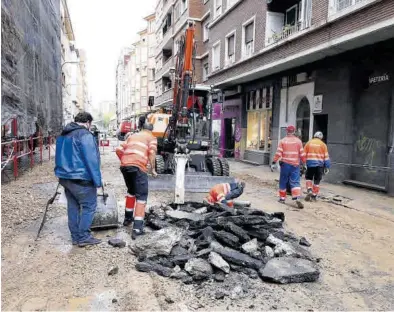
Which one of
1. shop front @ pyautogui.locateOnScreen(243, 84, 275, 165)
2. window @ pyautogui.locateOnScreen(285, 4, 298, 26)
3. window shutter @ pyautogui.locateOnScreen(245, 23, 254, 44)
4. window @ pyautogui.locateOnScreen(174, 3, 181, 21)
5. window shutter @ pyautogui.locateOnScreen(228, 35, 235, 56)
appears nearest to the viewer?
window @ pyautogui.locateOnScreen(285, 4, 298, 26)

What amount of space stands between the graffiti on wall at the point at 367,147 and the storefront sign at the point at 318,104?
6.17 feet

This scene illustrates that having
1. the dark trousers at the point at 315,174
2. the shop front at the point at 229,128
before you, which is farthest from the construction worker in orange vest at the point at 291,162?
the shop front at the point at 229,128

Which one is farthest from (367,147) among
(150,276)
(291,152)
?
(150,276)

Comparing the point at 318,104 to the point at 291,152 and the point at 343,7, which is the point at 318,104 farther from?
the point at 291,152

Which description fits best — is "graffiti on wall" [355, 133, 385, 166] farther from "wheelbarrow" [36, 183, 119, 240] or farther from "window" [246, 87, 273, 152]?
"wheelbarrow" [36, 183, 119, 240]

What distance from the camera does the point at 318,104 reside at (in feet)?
40.3

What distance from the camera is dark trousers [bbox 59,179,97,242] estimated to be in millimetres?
4582

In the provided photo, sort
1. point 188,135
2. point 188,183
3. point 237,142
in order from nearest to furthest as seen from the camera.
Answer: point 188,183 < point 188,135 < point 237,142

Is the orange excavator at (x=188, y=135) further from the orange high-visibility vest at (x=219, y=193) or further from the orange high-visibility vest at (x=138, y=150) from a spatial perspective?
the orange high-visibility vest at (x=138, y=150)

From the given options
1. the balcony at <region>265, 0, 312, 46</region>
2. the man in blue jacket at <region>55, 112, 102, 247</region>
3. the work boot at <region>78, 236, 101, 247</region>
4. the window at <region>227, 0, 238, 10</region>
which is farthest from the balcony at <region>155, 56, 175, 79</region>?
the work boot at <region>78, 236, 101, 247</region>

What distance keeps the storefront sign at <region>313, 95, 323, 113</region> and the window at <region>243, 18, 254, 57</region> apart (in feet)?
14.0

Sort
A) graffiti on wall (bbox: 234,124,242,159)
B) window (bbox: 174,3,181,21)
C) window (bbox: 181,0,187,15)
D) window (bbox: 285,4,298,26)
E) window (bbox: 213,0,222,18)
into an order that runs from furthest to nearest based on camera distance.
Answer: window (bbox: 174,3,181,21), window (bbox: 181,0,187,15), window (bbox: 213,0,222,18), graffiti on wall (bbox: 234,124,242,159), window (bbox: 285,4,298,26)

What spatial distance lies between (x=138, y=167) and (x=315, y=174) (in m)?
5.10

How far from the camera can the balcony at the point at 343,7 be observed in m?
8.83
